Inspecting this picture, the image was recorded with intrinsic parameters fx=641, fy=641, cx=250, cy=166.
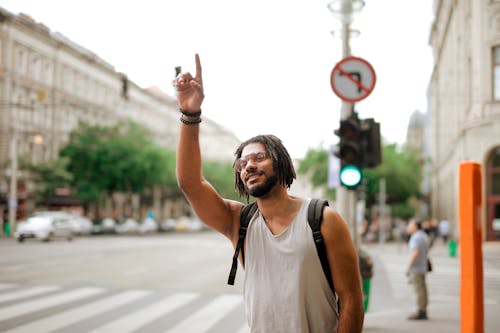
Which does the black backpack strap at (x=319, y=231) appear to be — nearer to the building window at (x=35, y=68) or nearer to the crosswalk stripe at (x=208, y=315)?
the crosswalk stripe at (x=208, y=315)

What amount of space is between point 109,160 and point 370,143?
143ft

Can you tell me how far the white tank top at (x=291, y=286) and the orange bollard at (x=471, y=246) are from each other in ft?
7.34

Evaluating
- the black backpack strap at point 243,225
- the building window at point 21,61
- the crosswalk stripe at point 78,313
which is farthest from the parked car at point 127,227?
the black backpack strap at point 243,225

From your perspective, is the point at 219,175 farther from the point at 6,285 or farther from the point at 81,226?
the point at 6,285

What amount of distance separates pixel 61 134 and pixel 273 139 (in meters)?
52.9

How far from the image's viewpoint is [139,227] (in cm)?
5694

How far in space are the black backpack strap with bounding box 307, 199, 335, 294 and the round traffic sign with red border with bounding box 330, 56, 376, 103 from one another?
679 centimetres

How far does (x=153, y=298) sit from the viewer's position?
40.7 ft

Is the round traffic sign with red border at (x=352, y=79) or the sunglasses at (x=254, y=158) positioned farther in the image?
the round traffic sign with red border at (x=352, y=79)

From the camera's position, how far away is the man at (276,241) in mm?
2588

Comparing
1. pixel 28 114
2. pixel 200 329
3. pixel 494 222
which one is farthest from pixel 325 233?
pixel 28 114

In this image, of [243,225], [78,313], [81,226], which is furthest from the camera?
[81,226]

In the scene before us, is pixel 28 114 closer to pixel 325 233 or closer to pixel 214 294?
pixel 214 294

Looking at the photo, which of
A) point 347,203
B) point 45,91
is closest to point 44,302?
point 347,203
